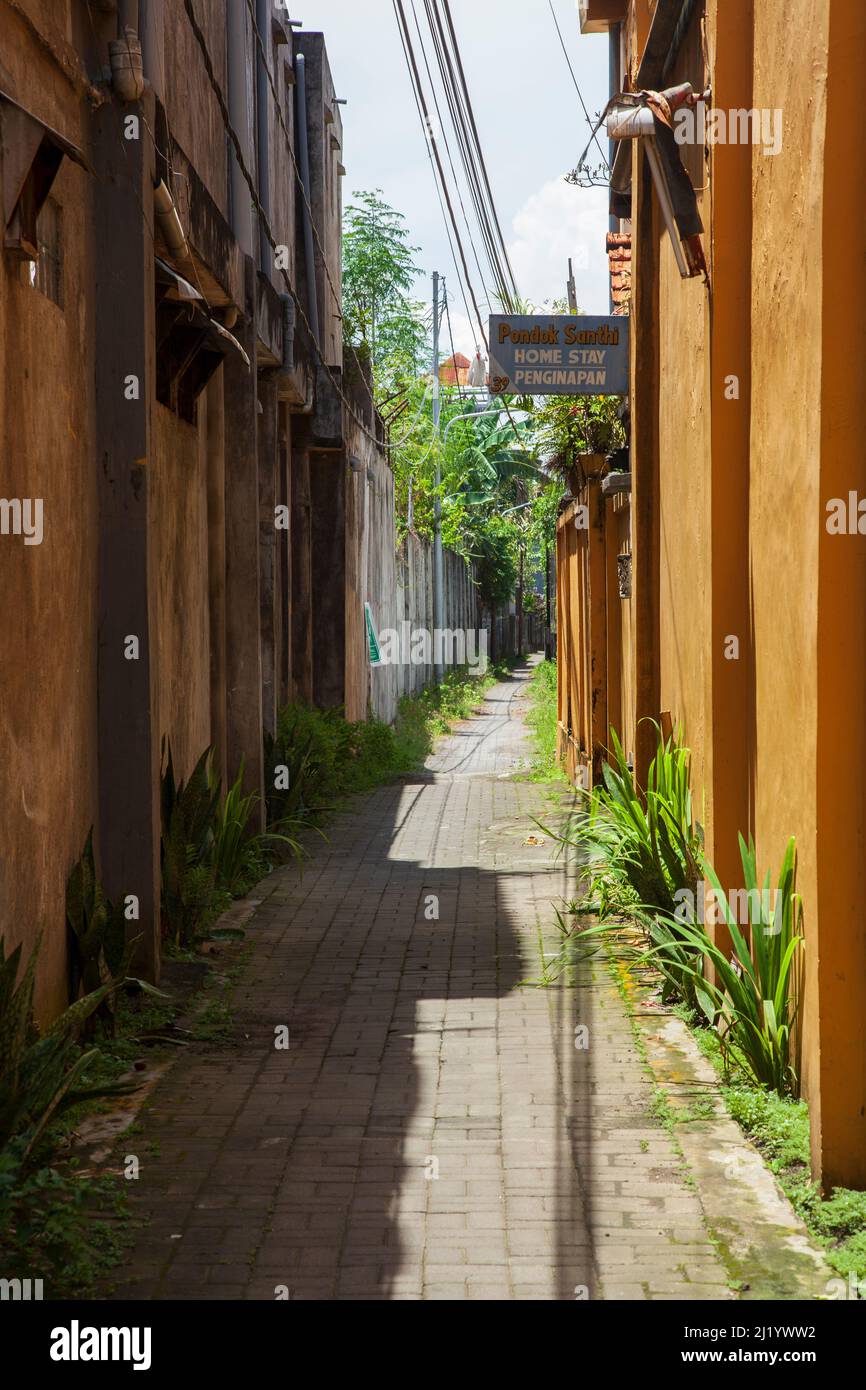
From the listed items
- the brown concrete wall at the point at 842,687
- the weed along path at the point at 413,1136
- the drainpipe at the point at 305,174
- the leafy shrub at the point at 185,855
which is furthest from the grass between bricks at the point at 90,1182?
the drainpipe at the point at 305,174

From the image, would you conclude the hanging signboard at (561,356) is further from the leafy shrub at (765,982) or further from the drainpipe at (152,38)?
the leafy shrub at (765,982)

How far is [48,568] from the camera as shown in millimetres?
5613

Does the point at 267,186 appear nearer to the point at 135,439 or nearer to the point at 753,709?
the point at 135,439

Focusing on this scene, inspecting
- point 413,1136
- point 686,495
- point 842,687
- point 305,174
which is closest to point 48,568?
point 413,1136

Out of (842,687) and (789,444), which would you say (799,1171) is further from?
(789,444)

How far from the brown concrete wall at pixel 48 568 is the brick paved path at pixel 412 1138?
1.00m

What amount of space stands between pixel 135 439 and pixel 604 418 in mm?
7941

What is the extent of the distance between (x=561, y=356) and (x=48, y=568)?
5.94 metres

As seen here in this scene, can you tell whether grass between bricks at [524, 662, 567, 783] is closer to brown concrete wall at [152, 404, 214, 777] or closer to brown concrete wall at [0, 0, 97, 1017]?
brown concrete wall at [152, 404, 214, 777]

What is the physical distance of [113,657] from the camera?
6.54 metres

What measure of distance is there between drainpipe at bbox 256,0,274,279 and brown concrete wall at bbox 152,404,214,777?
294 cm

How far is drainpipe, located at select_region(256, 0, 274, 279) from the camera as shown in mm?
11984

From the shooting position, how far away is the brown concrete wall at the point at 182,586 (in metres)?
8.23

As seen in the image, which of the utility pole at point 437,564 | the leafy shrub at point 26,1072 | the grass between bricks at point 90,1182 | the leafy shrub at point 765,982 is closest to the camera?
the grass between bricks at point 90,1182
